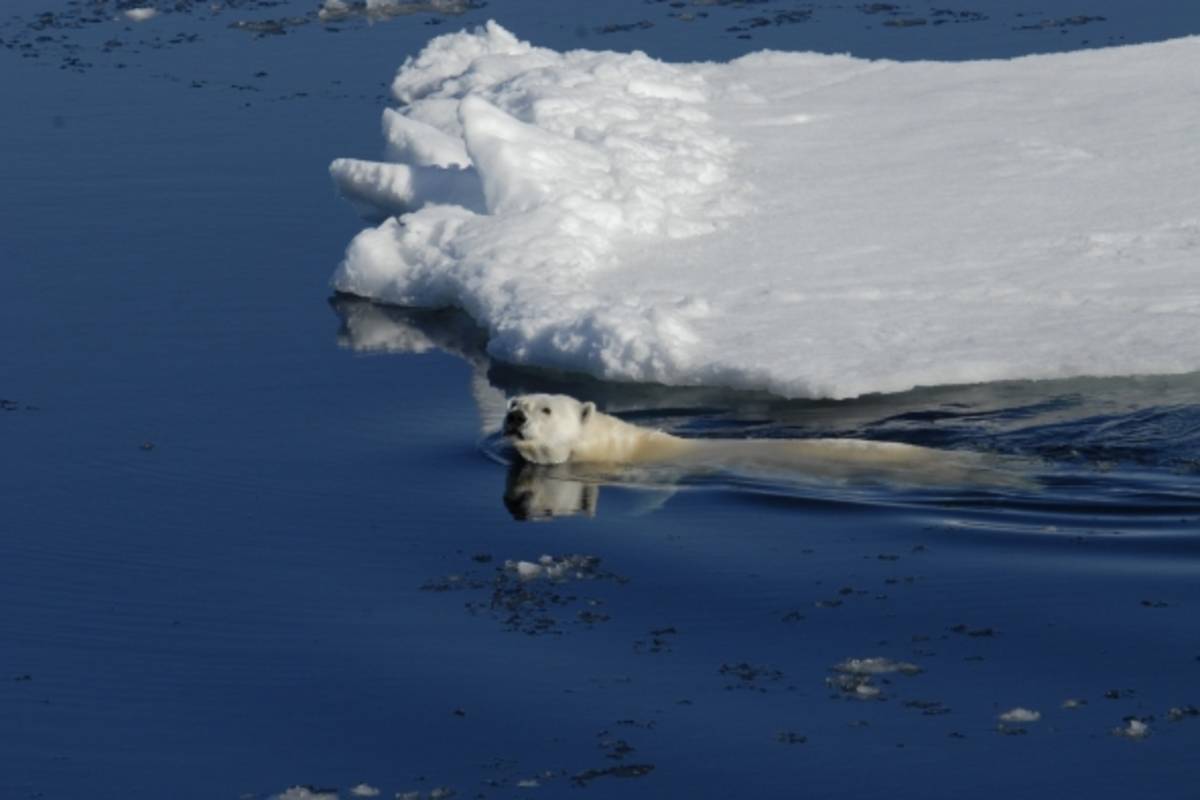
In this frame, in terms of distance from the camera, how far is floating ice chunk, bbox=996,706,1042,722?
5504 mm

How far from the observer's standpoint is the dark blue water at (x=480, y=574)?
5.46 metres

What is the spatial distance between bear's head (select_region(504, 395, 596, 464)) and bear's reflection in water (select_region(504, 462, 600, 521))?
8 cm

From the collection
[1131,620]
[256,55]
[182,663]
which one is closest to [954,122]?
[256,55]

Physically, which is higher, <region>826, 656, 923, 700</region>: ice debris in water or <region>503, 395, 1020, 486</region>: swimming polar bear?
<region>503, 395, 1020, 486</region>: swimming polar bear

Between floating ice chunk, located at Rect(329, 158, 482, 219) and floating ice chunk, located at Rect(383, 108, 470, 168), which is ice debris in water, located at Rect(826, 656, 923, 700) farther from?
floating ice chunk, located at Rect(383, 108, 470, 168)

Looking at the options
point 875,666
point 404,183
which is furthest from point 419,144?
point 875,666

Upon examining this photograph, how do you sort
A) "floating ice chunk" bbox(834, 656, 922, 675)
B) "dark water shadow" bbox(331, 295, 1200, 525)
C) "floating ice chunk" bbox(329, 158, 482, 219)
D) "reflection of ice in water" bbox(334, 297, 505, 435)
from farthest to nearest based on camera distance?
"floating ice chunk" bbox(329, 158, 482, 219), "reflection of ice in water" bbox(334, 297, 505, 435), "dark water shadow" bbox(331, 295, 1200, 525), "floating ice chunk" bbox(834, 656, 922, 675)

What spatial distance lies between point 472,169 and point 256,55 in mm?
4180

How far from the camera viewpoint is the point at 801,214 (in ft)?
34.8

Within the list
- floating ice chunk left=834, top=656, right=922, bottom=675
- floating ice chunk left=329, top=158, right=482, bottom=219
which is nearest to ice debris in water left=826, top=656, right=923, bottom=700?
floating ice chunk left=834, top=656, right=922, bottom=675

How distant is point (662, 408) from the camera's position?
8.62m

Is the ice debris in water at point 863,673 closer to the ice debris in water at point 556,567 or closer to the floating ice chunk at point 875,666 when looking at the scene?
the floating ice chunk at point 875,666

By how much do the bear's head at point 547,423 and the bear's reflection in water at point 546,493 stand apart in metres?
0.08

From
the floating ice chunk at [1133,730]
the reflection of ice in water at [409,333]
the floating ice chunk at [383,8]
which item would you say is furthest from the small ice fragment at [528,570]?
the floating ice chunk at [383,8]
